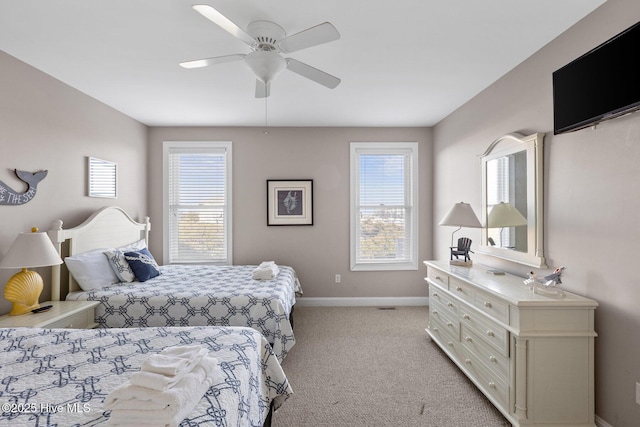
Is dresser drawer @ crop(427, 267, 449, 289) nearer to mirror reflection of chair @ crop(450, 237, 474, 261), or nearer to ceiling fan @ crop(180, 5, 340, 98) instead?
mirror reflection of chair @ crop(450, 237, 474, 261)

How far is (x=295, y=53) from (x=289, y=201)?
2282 millimetres

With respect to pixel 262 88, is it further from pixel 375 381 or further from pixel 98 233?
pixel 375 381

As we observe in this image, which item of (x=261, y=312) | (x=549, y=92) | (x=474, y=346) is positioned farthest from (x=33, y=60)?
(x=474, y=346)

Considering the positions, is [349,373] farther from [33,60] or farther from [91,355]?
[33,60]

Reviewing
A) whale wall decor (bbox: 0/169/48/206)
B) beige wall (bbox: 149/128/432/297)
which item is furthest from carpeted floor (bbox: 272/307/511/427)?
whale wall decor (bbox: 0/169/48/206)

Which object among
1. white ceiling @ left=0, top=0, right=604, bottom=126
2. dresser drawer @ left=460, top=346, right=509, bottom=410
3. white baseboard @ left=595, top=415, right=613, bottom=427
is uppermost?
white ceiling @ left=0, top=0, right=604, bottom=126

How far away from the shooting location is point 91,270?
110 inches

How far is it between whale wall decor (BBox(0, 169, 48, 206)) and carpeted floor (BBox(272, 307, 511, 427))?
8.58ft

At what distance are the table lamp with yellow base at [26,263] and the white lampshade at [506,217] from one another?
350 centimetres

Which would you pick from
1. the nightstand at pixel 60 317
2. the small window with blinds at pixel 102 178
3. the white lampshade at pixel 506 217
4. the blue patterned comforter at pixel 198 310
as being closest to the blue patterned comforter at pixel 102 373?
the nightstand at pixel 60 317

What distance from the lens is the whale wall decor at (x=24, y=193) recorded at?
231 cm

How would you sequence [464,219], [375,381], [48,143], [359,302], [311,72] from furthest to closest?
[359,302] → [464,219] → [48,143] → [375,381] → [311,72]

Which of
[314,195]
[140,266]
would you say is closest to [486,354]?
[314,195]

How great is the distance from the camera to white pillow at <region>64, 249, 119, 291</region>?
2.72 m
